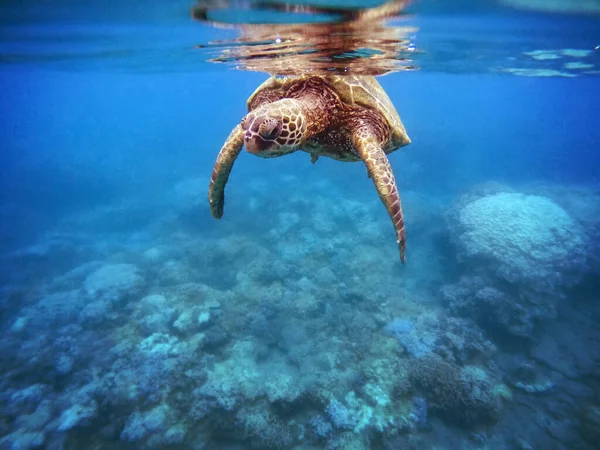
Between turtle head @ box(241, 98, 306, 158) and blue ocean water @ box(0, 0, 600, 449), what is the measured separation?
494 centimetres

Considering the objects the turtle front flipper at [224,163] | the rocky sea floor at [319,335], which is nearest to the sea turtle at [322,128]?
the turtle front flipper at [224,163]

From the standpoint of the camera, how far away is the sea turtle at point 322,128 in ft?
10.7

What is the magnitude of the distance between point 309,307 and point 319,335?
0.97 metres

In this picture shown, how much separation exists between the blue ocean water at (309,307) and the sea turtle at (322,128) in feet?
11.0

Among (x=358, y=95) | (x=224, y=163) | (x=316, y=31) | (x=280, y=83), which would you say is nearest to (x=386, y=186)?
(x=358, y=95)

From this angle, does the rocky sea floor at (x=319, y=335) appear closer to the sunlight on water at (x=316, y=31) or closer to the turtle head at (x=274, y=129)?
the turtle head at (x=274, y=129)

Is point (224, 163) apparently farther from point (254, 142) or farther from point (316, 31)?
point (316, 31)

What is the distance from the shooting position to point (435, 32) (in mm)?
8609

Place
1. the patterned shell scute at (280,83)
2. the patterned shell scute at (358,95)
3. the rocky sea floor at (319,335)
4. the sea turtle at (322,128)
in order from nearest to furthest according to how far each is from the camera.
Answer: the sea turtle at (322,128) → the patterned shell scute at (358,95) → the patterned shell scute at (280,83) → the rocky sea floor at (319,335)

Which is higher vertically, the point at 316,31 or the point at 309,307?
the point at 316,31

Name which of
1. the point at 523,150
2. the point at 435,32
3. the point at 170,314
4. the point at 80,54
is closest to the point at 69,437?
the point at 170,314

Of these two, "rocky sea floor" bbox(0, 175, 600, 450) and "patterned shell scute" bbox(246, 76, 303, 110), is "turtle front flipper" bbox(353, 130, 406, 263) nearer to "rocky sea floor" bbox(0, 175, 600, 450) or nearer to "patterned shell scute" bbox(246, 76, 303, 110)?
"patterned shell scute" bbox(246, 76, 303, 110)

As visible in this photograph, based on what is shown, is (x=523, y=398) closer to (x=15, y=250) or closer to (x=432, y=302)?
(x=432, y=302)

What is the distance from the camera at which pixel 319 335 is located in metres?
8.58
